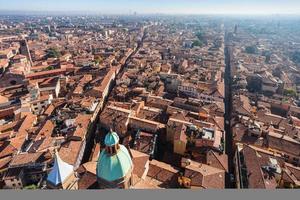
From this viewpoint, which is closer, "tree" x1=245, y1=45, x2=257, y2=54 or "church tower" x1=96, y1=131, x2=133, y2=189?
"church tower" x1=96, y1=131, x2=133, y2=189

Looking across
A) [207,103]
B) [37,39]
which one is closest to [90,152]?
[207,103]

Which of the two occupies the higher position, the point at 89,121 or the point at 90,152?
the point at 89,121

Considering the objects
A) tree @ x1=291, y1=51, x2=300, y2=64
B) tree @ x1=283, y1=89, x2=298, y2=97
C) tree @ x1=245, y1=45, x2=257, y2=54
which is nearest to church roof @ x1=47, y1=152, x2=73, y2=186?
tree @ x1=283, y1=89, x2=298, y2=97

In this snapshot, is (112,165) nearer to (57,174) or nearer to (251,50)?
(57,174)

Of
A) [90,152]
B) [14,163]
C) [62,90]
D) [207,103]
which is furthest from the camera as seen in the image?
[62,90]

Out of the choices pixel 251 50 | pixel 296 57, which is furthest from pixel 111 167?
pixel 251 50

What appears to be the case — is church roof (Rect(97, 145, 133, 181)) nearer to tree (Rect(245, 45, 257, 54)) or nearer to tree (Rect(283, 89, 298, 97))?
tree (Rect(283, 89, 298, 97))

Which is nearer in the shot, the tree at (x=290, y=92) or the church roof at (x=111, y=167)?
the church roof at (x=111, y=167)

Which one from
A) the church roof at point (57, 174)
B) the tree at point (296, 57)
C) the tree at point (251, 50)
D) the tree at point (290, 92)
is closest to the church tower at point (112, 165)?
the church roof at point (57, 174)

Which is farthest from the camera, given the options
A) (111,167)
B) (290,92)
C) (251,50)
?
(251,50)

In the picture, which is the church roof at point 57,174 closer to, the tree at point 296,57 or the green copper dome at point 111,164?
the green copper dome at point 111,164

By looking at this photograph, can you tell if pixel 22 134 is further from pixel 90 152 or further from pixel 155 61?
pixel 155 61
